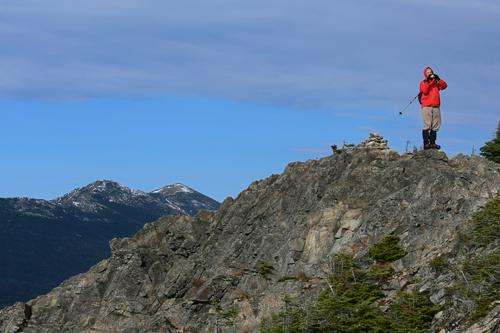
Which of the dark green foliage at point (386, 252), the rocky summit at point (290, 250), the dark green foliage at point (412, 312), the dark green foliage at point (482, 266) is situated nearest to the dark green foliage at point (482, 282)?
the dark green foliage at point (482, 266)

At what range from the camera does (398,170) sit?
4666 cm

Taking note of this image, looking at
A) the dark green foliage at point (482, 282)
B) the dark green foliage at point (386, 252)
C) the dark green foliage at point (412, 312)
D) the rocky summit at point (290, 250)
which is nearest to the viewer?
the dark green foliage at point (482, 282)

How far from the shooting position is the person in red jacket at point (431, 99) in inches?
1767

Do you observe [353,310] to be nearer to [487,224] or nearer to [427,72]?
[487,224]

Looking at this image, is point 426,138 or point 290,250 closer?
point 290,250

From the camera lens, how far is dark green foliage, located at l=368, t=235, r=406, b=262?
40156mm

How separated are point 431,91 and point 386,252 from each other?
916 centimetres

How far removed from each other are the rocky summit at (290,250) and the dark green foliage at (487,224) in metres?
0.30

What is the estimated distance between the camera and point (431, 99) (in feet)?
149

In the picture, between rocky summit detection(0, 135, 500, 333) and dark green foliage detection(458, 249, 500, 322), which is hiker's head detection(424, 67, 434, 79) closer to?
rocky summit detection(0, 135, 500, 333)

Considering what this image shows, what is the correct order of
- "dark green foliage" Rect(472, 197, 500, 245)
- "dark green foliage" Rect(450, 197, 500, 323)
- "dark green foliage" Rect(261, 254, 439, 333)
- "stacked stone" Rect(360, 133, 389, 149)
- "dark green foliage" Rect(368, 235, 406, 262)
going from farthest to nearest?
"stacked stone" Rect(360, 133, 389, 149) → "dark green foliage" Rect(368, 235, 406, 262) → "dark green foliage" Rect(472, 197, 500, 245) → "dark green foliage" Rect(261, 254, 439, 333) → "dark green foliage" Rect(450, 197, 500, 323)

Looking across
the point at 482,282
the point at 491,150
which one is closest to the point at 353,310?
the point at 482,282

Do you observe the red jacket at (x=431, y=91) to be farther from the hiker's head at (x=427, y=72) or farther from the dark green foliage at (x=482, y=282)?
the dark green foliage at (x=482, y=282)

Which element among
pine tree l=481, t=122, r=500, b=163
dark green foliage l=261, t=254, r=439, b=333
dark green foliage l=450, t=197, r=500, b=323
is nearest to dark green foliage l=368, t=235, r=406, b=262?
dark green foliage l=261, t=254, r=439, b=333
